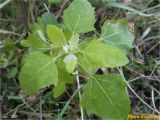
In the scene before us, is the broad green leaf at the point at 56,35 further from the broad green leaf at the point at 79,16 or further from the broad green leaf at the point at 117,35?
the broad green leaf at the point at 117,35

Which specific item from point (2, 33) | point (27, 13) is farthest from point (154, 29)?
point (2, 33)

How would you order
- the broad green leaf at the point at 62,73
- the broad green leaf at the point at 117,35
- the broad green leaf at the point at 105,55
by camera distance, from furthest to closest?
the broad green leaf at the point at 117,35, the broad green leaf at the point at 62,73, the broad green leaf at the point at 105,55

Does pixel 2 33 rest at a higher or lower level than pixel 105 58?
higher

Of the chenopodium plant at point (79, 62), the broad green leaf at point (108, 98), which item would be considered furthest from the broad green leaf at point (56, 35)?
the broad green leaf at point (108, 98)

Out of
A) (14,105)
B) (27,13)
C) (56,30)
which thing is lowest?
(14,105)

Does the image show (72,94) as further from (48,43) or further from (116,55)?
(116,55)

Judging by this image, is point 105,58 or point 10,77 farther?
point 10,77

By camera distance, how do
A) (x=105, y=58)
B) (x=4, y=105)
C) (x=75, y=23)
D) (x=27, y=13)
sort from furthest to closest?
(x=27, y=13)
(x=4, y=105)
(x=75, y=23)
(x=105, y=58)
